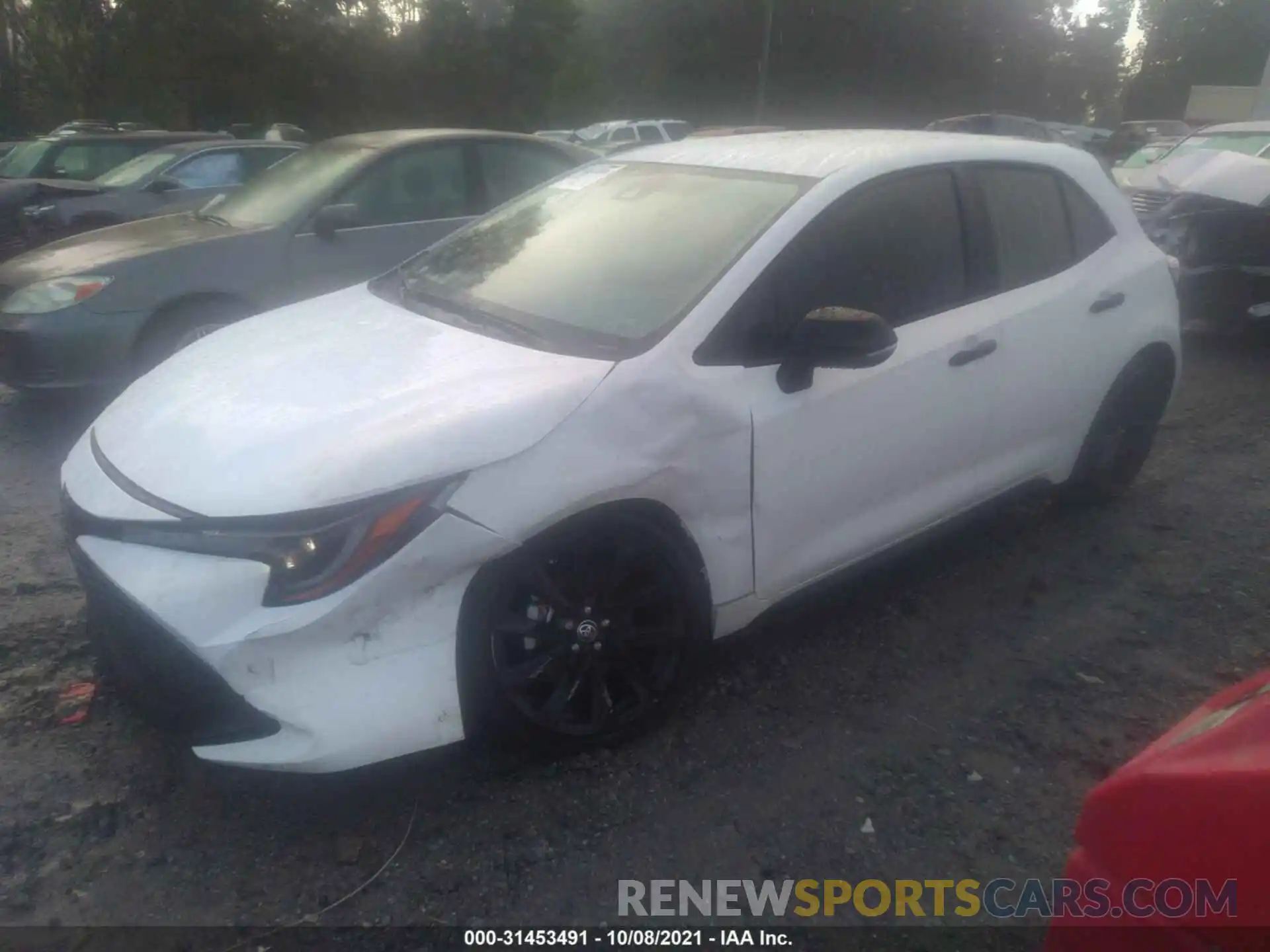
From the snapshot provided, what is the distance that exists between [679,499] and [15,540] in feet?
10.3

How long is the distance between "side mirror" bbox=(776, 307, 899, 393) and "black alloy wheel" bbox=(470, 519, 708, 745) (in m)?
0.63

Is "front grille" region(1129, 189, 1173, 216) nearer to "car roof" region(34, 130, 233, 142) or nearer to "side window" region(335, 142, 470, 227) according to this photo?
"side window" region(335, 142, 470, 227)

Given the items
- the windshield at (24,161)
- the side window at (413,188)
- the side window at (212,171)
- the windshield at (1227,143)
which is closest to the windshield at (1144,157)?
the windshield at (1227,143)

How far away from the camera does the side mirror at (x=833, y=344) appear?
282cm

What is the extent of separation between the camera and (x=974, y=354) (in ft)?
11.4

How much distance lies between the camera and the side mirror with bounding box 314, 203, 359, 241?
5875 mm

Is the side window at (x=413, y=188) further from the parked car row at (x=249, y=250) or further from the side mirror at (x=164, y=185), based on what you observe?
the side mirror at (x=164, y=185)

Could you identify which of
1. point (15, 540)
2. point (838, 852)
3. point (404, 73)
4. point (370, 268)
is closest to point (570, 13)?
Result: point (404, 73)

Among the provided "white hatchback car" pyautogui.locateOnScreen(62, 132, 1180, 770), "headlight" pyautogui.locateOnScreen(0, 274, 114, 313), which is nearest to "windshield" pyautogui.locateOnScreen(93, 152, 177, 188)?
"headlight" pyautogui.locateOnScreen(0, 274, 114, 313)

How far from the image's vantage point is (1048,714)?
3.19 metres

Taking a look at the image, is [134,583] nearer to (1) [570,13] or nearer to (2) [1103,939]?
(2) [1103,939]

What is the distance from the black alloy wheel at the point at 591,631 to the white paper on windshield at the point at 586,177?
1.70m

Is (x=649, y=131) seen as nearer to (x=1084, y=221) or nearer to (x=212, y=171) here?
(x=212, y=171)

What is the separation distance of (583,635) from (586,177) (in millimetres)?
2013
